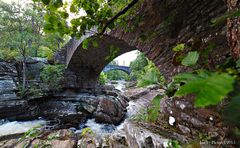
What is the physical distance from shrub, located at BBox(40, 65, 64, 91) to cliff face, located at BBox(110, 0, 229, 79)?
258 inches

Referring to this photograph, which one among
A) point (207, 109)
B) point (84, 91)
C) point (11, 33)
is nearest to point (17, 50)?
point (11, 33)

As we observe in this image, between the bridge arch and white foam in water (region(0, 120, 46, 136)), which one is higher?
the bridge arch

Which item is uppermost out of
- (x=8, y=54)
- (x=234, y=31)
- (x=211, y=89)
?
(x=8, y=54)

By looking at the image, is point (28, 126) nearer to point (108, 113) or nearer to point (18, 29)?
point (108, 113)

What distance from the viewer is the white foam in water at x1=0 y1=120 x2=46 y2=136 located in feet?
16.4

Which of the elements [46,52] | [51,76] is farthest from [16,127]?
[46,52]

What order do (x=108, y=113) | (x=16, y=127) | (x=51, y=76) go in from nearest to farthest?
(x=16, y=127)
(x=108, y=113)
(x=51, y=76)

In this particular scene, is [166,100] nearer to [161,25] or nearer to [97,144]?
[161,25]

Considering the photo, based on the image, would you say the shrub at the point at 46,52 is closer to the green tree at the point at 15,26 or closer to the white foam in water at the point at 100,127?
the green tree at the point at 15,26

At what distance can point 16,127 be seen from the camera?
5.42m

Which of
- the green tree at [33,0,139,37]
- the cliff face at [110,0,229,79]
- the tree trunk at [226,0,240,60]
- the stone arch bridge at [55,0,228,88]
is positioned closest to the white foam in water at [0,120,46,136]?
the stone arch bridge at [55,0,228,88]

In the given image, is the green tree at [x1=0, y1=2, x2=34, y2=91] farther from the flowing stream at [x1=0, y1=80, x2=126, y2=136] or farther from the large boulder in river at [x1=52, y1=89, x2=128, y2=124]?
the large boulder in river at [x1=52, y1=89, x2=128, y2=124]

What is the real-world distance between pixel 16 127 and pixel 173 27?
19.4 ft

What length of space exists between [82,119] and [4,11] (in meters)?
5.78
